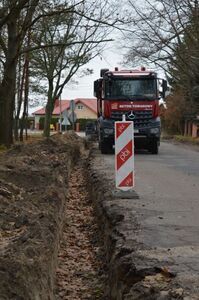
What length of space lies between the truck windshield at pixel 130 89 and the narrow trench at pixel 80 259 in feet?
32.2

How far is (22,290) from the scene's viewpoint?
15.1 feet

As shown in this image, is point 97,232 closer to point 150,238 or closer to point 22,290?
point 150,238

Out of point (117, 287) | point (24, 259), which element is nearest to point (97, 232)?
point (117, 287)

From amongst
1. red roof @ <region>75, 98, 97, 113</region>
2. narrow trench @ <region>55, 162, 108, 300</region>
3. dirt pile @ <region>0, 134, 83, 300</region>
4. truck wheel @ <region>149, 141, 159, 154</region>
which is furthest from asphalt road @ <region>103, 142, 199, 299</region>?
red roof @ <region>75, 98, 97, 113</region>

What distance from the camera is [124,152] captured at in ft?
32.6

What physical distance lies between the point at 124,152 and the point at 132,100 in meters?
11.8

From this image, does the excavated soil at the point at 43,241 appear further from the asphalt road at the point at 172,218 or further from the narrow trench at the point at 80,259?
the asphalt road at the point at 172,218

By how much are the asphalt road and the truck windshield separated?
6726mm

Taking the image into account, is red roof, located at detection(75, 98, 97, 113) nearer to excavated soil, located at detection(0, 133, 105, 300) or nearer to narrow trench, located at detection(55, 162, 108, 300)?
excavated soil, located at detection(0, 133, 105, 300)

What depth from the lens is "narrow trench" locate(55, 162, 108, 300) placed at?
6465mm

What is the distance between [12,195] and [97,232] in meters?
1.58

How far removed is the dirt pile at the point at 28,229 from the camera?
15.7 ft

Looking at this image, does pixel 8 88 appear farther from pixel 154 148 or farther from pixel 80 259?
pixel 80 259

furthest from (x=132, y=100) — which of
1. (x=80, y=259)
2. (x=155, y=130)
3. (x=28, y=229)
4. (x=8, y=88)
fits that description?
(x=28, y=229)
